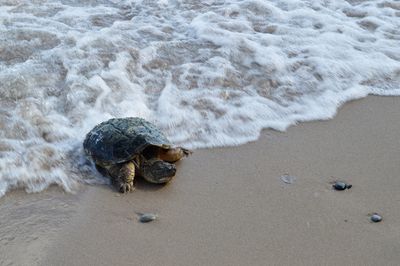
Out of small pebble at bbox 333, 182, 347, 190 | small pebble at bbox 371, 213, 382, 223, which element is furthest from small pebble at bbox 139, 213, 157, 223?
small pebble at bbox 371, 213, 382, 223

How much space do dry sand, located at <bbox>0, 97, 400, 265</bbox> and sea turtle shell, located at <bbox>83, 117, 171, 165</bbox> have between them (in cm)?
27

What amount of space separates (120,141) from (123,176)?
1.11 ft

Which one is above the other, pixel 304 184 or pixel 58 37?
pixel 58 37

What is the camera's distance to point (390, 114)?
547 cm

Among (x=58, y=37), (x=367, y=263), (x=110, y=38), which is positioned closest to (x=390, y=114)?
(x=367, y=263)

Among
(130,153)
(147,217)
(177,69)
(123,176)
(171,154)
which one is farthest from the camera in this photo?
(177,69)

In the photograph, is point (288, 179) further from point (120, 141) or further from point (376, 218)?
point (120, 141)

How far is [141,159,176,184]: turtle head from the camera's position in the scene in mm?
4219

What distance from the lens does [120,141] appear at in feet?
14.3

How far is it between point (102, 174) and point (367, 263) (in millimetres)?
2258

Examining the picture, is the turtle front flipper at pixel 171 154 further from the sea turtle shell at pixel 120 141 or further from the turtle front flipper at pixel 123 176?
the turtle front flipper at pixel 123 176

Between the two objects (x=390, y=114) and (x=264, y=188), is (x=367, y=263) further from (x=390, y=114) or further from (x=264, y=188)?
(x=390, y=114)

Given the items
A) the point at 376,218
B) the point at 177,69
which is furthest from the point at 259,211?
the point at 177,69

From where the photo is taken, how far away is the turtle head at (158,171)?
4.22 m
